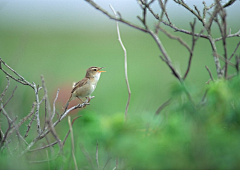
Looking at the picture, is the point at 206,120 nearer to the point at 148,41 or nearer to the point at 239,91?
the point at 239,91

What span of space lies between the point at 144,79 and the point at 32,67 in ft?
19.4

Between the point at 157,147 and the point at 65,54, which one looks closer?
the point at 157,147

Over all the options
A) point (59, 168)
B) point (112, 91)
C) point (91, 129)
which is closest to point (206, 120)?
point (91, 129)

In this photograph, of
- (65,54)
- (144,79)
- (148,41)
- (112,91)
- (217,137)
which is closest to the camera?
(217,137)

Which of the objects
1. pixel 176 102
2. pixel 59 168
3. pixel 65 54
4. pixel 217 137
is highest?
pixel 65 54

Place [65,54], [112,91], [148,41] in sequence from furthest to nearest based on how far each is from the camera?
[148,41], [65,54], [112,91]

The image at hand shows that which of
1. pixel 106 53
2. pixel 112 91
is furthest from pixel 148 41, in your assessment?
pixel 112 91

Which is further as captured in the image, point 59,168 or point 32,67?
point 32,67

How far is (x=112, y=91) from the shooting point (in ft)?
48.7

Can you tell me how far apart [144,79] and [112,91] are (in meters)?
2.92

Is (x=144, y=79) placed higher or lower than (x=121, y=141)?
higher

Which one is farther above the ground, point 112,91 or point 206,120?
point 112,91

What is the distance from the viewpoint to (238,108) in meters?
1.16

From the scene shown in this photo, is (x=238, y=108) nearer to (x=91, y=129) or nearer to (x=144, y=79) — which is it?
(x=91, y=129)
